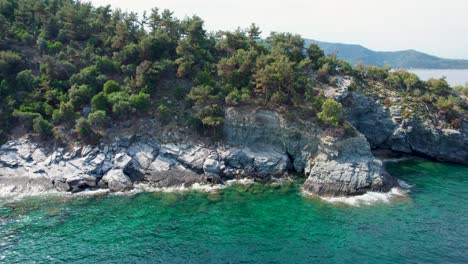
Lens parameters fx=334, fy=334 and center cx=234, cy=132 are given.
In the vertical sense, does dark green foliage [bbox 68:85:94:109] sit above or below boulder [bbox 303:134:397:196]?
above

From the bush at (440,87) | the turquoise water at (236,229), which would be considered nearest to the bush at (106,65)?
the turquoise water at (236,229)

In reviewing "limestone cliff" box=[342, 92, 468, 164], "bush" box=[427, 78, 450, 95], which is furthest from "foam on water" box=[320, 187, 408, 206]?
"bush" box=[427, 78, 450, 95]

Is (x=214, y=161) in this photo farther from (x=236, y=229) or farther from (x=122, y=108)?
(x=122, y=108)

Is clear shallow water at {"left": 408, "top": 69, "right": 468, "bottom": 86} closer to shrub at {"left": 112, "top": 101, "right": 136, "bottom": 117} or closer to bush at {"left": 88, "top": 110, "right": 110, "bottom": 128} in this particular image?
shrub at {"left": 112, "top": 101, "right": 136, "bottom": 117}

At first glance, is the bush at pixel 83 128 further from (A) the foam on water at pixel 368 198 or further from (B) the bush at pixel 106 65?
(A) the foam on water at pixel 368 198

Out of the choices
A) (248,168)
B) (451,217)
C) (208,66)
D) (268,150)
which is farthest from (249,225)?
(208,66)

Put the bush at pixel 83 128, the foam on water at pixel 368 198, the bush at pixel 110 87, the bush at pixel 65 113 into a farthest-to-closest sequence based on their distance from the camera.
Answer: the bush at pixel 110 87
the bush at pixel 65 113
the bush at pixel 83 128
the foam on water at pixel 368 198

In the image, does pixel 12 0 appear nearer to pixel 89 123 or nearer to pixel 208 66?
pixel 89 123
